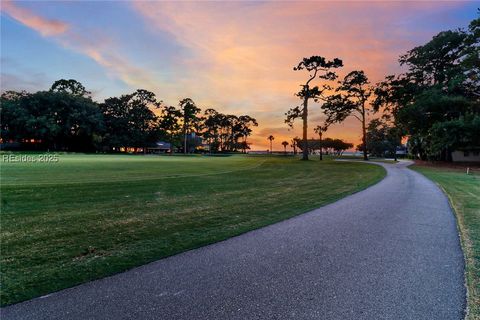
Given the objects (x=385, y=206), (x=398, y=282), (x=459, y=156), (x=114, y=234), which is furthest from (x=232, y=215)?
(x=459, y=156)

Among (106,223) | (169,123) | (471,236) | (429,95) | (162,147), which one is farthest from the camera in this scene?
(162,147)

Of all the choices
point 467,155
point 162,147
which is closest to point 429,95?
point 467,155

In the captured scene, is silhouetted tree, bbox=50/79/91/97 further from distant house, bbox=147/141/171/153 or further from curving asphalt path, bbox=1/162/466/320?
curving asphalt path, bbox=1/162/466/320

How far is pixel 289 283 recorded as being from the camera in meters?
4.38

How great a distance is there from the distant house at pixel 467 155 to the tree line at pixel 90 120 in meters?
76.1

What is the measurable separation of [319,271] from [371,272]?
2.79ft

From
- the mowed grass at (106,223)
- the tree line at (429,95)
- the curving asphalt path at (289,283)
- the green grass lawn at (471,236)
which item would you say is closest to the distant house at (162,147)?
the tree line at (429,95)

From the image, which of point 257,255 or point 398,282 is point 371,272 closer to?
point 398,282

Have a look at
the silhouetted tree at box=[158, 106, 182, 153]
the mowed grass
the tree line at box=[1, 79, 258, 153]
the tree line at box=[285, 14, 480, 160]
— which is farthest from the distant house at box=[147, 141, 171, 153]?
the mowed grass

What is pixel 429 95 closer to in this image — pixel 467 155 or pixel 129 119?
pixel 467 155

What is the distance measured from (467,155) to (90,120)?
3434 inches

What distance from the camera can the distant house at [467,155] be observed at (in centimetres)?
5319

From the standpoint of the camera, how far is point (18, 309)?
3.64 meters

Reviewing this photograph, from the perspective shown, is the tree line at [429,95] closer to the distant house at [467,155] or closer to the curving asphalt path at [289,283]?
the distant house at [467,155]
